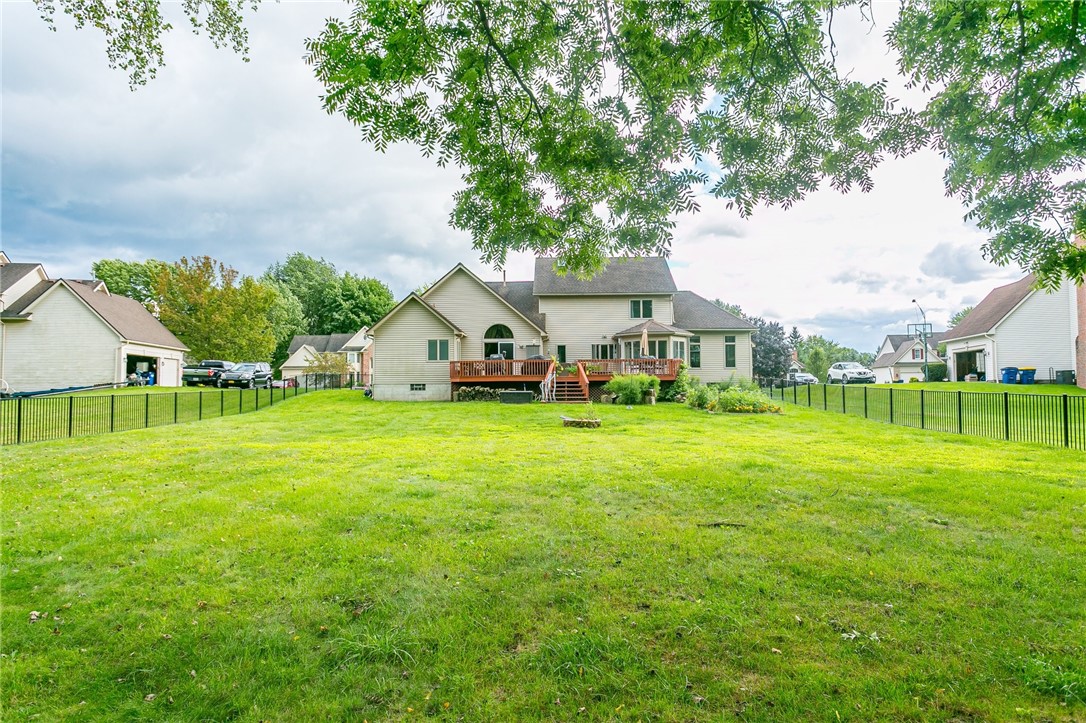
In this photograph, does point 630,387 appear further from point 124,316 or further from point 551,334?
point 124,316

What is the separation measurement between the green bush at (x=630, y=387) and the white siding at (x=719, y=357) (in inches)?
296

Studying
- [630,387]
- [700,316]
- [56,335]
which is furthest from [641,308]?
[56,335]

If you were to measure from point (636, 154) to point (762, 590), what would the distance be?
3952 millimetres

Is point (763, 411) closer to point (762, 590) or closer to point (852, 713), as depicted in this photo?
point (762, 590)

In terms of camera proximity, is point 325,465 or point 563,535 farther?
point 325,465

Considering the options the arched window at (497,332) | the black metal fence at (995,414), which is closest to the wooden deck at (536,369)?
the arched window at (497,332)

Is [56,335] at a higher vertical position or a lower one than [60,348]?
higher

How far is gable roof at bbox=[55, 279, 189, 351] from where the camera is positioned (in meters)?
26.2

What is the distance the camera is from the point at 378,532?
4633 millimetres

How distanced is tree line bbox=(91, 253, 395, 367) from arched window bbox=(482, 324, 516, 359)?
63.8 ft

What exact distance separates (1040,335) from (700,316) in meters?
18.1

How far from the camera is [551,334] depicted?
27.3m

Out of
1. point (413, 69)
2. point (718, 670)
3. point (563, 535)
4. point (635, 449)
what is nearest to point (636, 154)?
point (413, 69)

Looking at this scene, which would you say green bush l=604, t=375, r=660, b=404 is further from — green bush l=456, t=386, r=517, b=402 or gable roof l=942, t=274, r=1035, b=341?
gable roof l=942, t=274, r=1035, b=341
